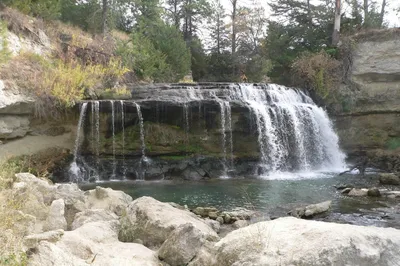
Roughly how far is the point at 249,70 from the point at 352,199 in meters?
15.3

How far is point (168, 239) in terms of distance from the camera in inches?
159

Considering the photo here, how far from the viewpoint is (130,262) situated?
354 centimetres

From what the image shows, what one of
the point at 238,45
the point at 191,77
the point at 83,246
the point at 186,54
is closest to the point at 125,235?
the point at 83,246

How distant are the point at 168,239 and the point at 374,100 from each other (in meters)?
15.0

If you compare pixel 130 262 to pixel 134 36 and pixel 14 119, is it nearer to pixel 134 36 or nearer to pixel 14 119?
pixel 14 119

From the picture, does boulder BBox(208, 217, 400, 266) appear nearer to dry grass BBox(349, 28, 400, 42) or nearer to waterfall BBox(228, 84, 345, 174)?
waterfall BBox(228, 84, 345, 174)

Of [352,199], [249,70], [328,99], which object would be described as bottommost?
[352,199]

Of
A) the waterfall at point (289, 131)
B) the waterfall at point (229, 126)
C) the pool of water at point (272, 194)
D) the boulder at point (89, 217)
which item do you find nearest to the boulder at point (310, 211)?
the pool of water at point (272, 194)

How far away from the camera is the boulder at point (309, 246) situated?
2.91 m

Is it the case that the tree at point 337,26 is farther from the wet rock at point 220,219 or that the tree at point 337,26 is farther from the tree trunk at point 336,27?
the wet rock at point 220,219

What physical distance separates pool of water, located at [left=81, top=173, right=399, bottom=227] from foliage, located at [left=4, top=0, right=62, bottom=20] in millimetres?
7714

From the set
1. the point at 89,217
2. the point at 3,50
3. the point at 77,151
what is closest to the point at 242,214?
the point at 89,217

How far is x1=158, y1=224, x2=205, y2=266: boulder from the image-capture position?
3812 millimetres

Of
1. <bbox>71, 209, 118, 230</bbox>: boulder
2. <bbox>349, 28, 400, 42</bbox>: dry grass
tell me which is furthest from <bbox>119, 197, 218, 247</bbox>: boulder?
<bbox>349, 28, 400, 42</bbox>: dry grass
